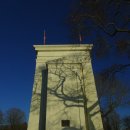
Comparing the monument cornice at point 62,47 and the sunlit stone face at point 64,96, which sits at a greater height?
the monument cornice at point 62,47

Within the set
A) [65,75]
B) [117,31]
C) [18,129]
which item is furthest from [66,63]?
[18,129]

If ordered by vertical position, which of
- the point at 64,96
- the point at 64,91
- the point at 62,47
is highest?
the point at 62,47

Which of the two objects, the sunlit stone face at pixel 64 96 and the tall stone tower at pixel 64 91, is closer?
the sunlit stone face at pixel 64 96

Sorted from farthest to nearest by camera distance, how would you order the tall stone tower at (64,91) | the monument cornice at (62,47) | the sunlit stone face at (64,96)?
the monument cornice at (62,47)
the tall stone tower at (64,91)
the sunlit stone face at (64,96)

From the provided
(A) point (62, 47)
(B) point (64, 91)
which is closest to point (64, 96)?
(B) point (64, 91)

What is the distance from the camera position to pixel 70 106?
13.2 m

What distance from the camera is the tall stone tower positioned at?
12852 millimetres

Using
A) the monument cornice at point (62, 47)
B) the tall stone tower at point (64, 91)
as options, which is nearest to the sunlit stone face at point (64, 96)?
the tall stone tower at point (64, 91)

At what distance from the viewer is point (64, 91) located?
45.5 ft

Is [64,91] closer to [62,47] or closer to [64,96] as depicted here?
[64,96]

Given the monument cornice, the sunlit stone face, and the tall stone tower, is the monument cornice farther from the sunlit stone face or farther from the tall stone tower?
the sunlit stone face

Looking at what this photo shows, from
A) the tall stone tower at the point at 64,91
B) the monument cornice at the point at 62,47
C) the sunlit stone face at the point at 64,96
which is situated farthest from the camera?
the monument cornice at the point at 62,47

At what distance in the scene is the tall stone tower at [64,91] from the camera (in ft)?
42.2

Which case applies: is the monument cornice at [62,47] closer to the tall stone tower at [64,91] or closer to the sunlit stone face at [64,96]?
the tall stone tower at [64,91]
